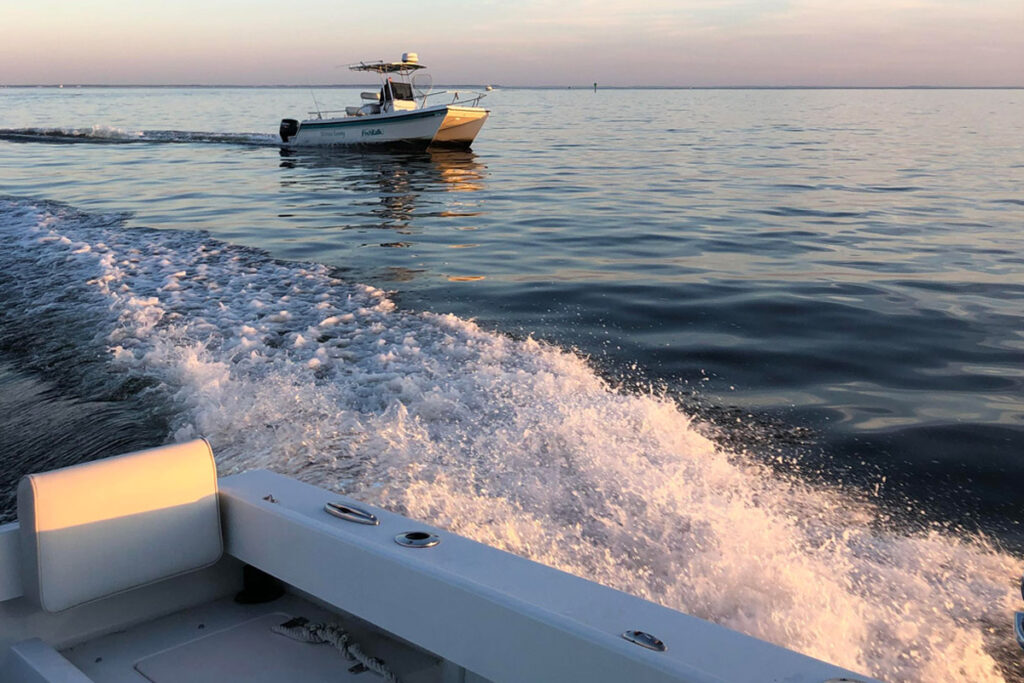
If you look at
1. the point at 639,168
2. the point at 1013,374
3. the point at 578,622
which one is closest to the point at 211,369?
the point at 578,622

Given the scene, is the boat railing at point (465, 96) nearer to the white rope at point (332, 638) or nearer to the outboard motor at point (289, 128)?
the outboard motor at point (289, 128)

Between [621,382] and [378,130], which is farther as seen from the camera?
[378,130]

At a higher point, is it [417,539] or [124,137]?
[124,137]

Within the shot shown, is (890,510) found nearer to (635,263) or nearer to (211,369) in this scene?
(211,369)

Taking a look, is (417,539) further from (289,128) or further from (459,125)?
(289,128)

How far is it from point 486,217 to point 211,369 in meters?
8.28

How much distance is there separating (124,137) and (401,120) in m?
12.6

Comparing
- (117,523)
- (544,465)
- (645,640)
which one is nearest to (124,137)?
(544,465)

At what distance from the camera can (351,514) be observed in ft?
7.71

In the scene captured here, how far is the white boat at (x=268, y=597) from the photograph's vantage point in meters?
1.81

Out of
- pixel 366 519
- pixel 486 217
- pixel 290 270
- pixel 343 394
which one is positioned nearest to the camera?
pixel 366 519

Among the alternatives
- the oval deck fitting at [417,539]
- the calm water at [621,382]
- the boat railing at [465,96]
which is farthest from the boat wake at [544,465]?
the boat railing at [465,96]

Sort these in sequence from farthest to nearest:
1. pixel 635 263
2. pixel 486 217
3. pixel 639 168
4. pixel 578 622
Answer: pixel 639 168 < pixel 486 217 < pixel 635 263 < pixel 578 622

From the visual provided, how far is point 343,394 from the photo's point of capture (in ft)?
16.5
